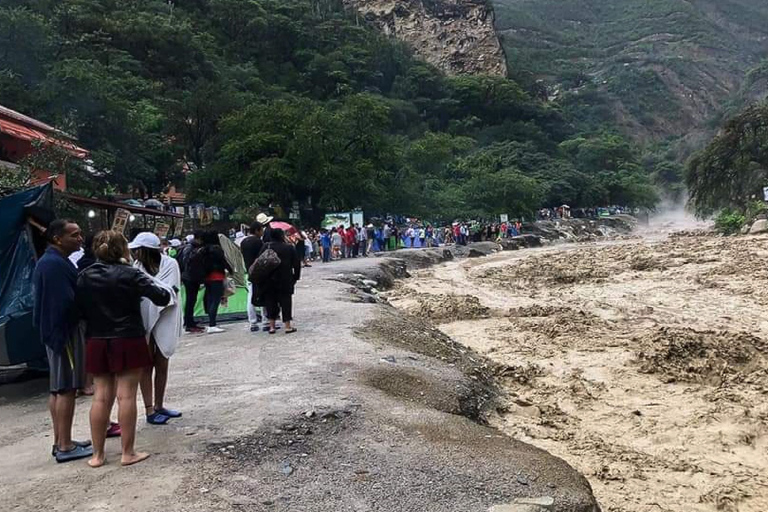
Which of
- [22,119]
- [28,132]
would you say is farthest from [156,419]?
[22,119]

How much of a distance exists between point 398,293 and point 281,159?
12.8 m

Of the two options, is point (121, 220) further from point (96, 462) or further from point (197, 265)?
point (96, 462)

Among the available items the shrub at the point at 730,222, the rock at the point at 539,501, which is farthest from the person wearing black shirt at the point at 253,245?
the shrub at the point at 730,222

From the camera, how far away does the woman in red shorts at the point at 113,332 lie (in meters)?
3.72

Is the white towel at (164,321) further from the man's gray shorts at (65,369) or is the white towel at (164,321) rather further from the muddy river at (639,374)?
the muddy river at (639,374)

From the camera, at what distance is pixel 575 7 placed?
→ 16712cm

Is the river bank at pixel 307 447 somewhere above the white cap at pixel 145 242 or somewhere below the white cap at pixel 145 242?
below

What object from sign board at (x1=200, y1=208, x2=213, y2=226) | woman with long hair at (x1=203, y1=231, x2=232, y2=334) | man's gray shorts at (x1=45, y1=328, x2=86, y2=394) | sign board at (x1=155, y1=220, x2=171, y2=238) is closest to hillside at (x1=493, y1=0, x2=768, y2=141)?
sign board at (x1=200, y1=208, x2=213, y2=226)

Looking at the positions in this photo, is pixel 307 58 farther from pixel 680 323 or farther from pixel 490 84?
pixel 680 323

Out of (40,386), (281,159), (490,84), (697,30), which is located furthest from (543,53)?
(40,386)

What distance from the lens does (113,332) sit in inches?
147

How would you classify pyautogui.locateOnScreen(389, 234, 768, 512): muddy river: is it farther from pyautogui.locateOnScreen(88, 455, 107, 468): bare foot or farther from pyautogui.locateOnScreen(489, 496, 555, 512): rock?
pyautogui.locateOnScreen(88, 455, 107, 468): bare foot

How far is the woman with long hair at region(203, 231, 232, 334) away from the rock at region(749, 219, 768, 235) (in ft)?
88.3

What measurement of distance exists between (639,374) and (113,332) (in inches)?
256
